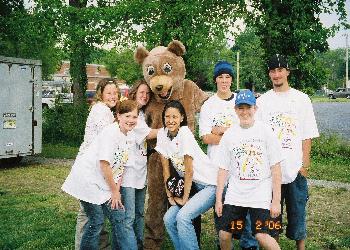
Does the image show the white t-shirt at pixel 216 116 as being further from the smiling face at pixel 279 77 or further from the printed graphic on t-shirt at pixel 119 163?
the printed graphic on t-shirt at pixel 119 163

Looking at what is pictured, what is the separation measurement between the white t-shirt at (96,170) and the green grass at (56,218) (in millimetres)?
1603

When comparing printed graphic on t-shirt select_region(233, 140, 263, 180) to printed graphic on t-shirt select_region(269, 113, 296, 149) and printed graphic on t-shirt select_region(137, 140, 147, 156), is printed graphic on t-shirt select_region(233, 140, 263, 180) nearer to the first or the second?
printed graphic on t-shirt select_region(269, 113, 296, 149)

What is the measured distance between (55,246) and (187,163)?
2.28 m

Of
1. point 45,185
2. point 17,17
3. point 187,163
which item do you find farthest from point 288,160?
point 17,17

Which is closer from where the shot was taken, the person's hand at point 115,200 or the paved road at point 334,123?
the person's hand at point 115,200

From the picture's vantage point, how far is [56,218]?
724 cm

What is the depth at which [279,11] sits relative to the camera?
15.0m

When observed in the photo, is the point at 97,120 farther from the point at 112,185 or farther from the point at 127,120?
the point at 112,185

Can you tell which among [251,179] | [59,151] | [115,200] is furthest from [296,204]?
[59,151]

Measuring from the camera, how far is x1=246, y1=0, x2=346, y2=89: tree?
47.2ft

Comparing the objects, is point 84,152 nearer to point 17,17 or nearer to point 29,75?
point 29,75

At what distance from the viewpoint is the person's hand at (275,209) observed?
4.11 m

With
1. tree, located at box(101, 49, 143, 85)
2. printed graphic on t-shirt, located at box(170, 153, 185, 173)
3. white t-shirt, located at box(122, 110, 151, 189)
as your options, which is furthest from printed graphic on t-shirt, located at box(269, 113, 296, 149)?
tree, located at box(101, 49, 143, 85)

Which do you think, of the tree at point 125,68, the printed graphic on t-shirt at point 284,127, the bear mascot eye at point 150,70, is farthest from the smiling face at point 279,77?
the tree at point 125,68
